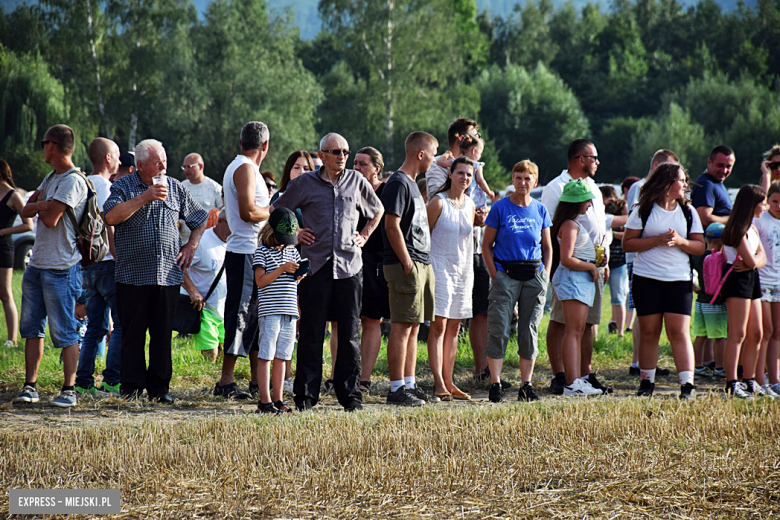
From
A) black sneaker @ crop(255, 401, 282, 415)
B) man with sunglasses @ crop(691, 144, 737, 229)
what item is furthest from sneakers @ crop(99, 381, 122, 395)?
man with sunglasses @ crop(691, 144, 737, 229)

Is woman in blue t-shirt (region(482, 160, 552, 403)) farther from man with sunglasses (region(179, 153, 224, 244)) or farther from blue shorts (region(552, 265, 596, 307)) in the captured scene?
man with sunglasses (region(179, 153, 224, 244))

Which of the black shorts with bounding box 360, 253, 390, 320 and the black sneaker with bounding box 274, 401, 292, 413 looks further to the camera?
the black shorts with bounding box 360, 253, 390, 320

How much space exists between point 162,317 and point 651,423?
388 centimetres

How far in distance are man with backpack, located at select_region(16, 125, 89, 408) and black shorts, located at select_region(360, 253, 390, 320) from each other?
96.2 inches

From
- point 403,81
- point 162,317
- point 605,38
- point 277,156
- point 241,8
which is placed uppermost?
point 605,38

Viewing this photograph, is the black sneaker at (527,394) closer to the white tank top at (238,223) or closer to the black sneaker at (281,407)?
the black sneaker at (281,407)

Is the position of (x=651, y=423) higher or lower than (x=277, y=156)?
lower

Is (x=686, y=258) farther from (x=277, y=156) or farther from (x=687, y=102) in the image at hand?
(x=687, y=102)

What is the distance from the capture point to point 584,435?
17.1 feet

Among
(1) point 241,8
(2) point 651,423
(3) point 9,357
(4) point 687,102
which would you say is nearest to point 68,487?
(2) point 651,423

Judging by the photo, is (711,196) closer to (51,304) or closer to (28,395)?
(51,304)

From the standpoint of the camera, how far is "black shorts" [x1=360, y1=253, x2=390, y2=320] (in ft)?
Result: 22.4

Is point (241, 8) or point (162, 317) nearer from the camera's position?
point (162, 317)

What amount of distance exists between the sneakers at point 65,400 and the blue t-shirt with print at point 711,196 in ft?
21.0
